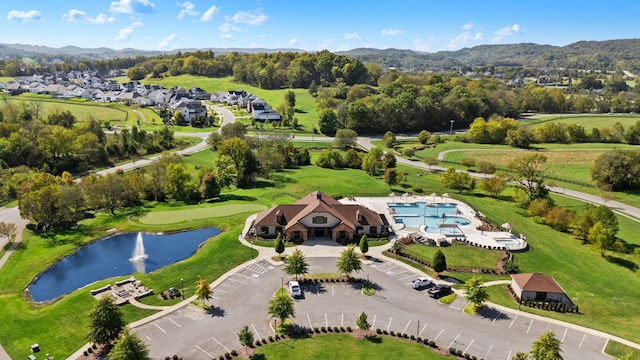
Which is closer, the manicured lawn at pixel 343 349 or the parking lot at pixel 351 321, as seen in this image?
the manicured lawn at pixel 343 349

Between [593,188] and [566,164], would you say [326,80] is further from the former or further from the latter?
[593,188]

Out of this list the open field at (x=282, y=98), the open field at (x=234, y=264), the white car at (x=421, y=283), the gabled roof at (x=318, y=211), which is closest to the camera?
the open field at (x=234, y=264)

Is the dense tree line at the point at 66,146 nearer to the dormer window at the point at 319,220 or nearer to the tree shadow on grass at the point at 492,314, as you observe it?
the dormer window at the point at 319,220

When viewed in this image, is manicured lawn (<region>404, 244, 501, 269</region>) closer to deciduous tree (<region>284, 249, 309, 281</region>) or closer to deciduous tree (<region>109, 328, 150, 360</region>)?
deciduous tree (<region>284, 249, 309, 281</region>)

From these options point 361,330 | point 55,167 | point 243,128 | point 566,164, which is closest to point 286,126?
point 243,128

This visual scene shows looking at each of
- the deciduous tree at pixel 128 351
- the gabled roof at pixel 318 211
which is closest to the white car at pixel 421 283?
the gabled roof at pixel 318 211

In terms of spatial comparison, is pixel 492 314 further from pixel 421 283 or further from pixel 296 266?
pixel 296 266
